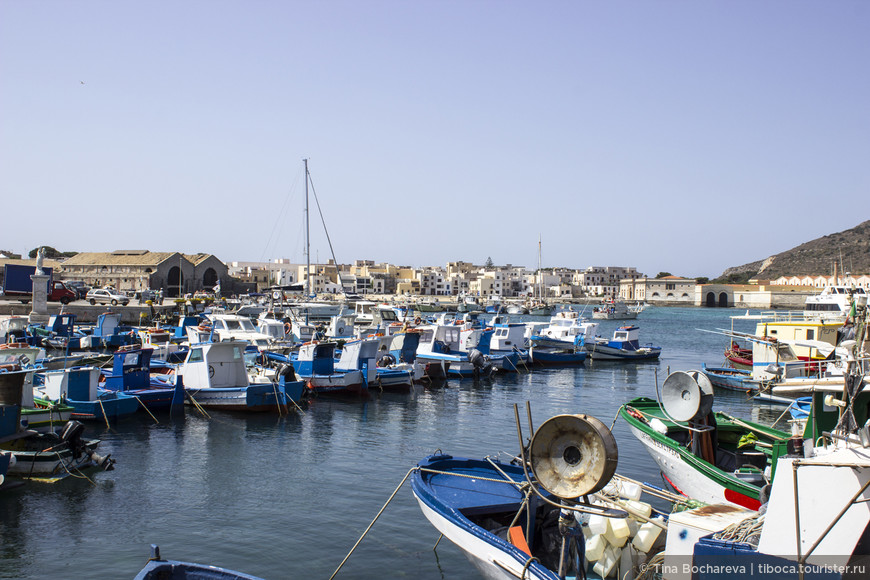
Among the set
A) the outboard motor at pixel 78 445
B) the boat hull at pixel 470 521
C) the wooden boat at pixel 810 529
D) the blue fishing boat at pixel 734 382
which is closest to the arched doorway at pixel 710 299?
the blue fishing boat at pixel 734 382

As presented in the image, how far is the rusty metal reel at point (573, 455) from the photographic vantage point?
6.86 m

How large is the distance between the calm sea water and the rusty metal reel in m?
3.50

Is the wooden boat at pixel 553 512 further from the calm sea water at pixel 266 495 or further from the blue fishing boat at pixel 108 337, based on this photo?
the blue fishing boat at pixel 108 337

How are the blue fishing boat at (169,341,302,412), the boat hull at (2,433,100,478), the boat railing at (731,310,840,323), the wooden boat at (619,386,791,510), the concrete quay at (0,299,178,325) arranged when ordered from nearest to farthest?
the wooden boat at (619,386,791,510)
the boat hull at (2,433,100,478)
the blue fishing boat at (169,341,302,412)
the boat railing at (731,310,840,323)
the concrete quay at (0,299,178,325)

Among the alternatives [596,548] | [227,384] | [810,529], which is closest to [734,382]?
[227,384]

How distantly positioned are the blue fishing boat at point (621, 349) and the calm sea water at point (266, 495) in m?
16.1

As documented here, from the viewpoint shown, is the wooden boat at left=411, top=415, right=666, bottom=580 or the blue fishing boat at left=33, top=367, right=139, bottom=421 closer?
the wooden boat at left=411, top=415, right=666, bottom=580

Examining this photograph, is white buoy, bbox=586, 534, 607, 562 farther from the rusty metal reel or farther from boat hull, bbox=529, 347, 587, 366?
boat hull, bbox=529, 347, 587, 366

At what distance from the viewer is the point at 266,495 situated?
525 inches

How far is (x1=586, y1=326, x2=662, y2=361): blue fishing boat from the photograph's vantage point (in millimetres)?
40781

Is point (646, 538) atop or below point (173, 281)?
below

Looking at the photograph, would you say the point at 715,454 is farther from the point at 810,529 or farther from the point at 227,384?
the point at 227,384

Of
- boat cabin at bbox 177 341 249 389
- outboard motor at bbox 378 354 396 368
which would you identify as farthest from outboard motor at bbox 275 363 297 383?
outboard motor at bbox 378 354 396 368

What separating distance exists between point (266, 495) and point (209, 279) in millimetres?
92949
